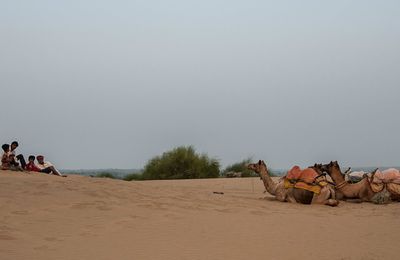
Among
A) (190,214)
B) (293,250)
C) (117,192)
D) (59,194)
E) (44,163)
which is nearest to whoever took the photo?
(293,250)

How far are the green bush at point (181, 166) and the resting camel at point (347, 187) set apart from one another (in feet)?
54.7

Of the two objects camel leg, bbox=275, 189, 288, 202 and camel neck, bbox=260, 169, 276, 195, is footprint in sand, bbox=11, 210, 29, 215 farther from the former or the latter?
camel neck, bbox=260, 169, 276, 195

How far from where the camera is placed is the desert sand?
6.34 meters

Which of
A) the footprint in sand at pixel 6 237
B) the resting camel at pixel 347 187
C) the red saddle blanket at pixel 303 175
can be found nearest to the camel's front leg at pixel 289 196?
the red saddle blanket at pixel 303 175

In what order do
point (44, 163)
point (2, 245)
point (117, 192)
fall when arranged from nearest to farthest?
1. point (2, 245)
2. point (117, 192)
3. point (44, 163)

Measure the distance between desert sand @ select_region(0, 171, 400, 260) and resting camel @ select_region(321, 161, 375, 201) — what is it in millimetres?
2050

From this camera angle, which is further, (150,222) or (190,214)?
(190,214)

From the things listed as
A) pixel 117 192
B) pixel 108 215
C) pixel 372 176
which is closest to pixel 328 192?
pixel 372 176

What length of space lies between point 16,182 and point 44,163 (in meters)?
5.24

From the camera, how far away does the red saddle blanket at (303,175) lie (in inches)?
474

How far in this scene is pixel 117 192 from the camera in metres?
10.8

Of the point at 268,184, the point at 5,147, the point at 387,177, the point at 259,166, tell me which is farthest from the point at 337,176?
the point at 5,147

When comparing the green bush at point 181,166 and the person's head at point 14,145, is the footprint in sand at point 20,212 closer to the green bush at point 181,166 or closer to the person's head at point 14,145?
the person's head at point 14,145

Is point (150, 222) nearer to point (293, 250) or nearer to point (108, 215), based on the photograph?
point (108, 215)
